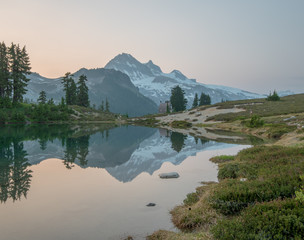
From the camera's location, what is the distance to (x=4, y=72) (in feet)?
308

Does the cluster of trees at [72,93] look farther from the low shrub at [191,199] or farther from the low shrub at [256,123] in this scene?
the low shrub at [191,199]

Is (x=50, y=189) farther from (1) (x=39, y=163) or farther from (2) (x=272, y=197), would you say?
(2) (x=272, y=197)

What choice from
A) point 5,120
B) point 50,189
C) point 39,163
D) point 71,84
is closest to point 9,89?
point 5,120

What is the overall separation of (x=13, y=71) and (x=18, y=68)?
91.2 inches

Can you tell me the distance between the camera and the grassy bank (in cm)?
688

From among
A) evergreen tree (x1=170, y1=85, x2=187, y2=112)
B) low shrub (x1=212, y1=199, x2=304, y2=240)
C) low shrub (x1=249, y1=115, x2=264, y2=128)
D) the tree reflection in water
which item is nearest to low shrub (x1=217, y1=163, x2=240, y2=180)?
low shrub (x1=212, y1=199, x2=304, y2=240)

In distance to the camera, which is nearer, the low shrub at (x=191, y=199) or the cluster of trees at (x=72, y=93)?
the low shrub at (x=191, y=199)

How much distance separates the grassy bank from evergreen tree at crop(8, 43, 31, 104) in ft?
333

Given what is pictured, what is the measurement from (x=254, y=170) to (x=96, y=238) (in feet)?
34.4

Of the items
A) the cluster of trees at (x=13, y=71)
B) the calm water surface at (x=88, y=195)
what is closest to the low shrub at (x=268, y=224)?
the calm water surface at (x=88, y=195)

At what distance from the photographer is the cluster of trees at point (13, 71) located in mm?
95188

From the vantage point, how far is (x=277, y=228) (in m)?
6.86

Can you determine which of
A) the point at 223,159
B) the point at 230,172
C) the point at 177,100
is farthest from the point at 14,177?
the point at 177,100

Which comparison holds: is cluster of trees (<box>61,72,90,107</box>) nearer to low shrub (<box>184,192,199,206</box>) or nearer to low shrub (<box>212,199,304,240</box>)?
low shrub (<box>184,192,199,206</box>)
